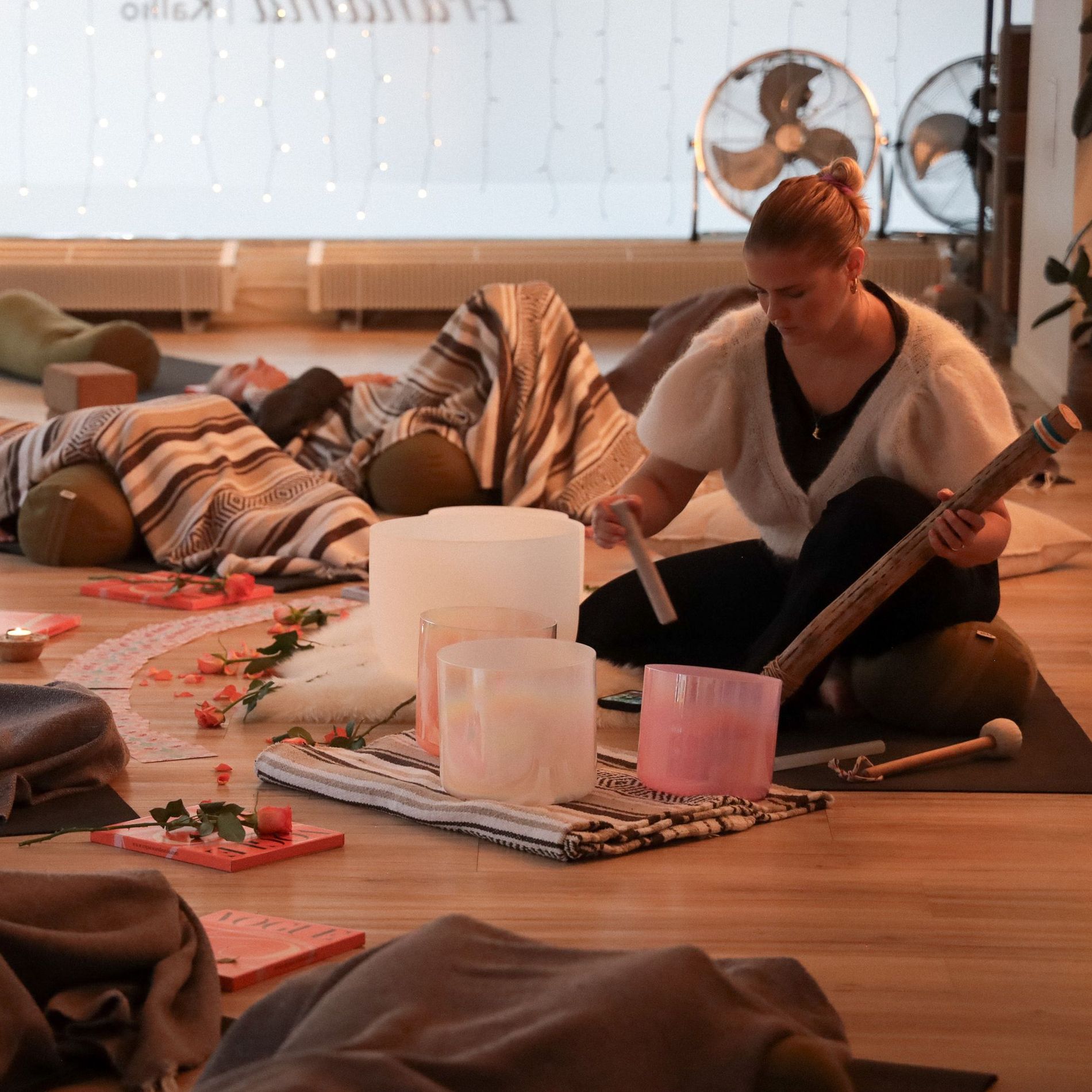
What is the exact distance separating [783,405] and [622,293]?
4.47 m

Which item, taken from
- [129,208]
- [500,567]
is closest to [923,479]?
[500,567]

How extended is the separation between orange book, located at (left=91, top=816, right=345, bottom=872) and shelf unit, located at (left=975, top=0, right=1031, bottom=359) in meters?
4.44

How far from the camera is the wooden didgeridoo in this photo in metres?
1.76

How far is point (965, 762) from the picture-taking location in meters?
2.04

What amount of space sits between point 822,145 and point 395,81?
1.89 metres

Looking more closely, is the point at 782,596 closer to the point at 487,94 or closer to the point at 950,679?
the point at 950,679

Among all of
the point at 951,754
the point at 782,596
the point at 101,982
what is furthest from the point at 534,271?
the point at 101,982

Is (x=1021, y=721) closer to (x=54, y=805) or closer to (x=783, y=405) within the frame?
(x=783, y=405)

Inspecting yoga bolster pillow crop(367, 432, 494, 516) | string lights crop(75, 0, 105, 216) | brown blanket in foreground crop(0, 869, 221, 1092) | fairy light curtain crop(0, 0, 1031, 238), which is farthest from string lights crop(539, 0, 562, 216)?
brown blanket in foreground crop(0, 869, 221, 1092)

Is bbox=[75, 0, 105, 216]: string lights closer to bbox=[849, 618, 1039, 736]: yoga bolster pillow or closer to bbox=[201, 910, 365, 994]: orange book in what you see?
bbox=[849, 618, 1039, 736]: yoga bolster pillow

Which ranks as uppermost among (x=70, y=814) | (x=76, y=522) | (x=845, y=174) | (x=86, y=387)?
(x=845, y=174)

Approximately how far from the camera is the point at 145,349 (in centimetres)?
503

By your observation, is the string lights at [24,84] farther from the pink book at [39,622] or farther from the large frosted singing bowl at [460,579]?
the large frosted singing bowl at [460,579]

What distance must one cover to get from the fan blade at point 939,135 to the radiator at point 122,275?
8.68ft
